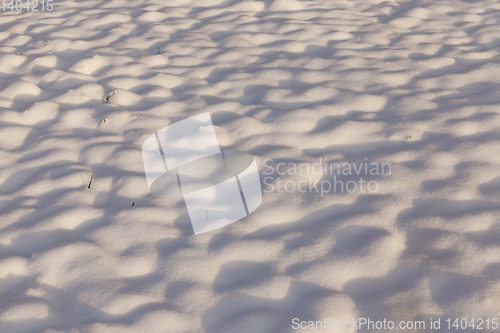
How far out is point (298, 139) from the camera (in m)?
2.03

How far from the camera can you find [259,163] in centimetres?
189

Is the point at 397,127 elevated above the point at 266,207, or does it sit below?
above

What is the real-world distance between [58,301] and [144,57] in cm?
184

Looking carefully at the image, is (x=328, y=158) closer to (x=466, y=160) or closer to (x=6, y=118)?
(x=466, y=160)

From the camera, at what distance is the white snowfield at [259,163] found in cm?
136

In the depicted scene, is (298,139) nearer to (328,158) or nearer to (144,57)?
(328,158)

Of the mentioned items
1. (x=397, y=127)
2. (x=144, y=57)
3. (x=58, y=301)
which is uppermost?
(x=144, y=57)

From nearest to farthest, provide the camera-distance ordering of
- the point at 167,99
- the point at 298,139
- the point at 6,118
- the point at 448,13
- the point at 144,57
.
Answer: the point at 298,139, the point at 6,118, the point at 167,99, the point at 144,57, the point at 448,13

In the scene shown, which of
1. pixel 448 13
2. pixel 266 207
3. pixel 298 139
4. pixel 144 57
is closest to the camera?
pixel 266 207

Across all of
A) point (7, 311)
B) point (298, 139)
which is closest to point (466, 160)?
point (298, 139)

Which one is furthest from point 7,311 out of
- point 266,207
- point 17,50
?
point 17,50

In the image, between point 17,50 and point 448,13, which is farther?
point 448,13

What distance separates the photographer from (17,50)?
113 inches

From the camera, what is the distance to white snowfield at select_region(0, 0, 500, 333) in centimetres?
136
